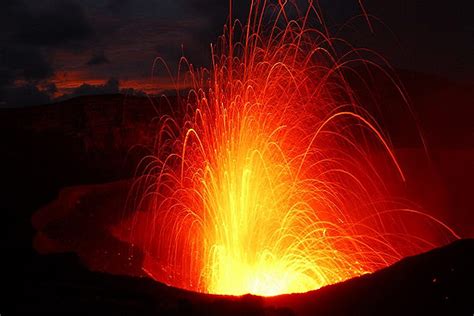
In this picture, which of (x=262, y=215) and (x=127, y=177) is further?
(x=127, y=177)

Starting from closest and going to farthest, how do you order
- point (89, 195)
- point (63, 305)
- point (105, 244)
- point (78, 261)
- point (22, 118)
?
point (63, 305) < point (78, 261) < point (105, 244) < point (89, 195) < point (22, 118)

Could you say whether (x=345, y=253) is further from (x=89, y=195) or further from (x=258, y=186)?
(x=89, y=195)

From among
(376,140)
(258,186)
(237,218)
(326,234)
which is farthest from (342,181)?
(376,140)

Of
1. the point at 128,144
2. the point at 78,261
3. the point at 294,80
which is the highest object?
the point at 294,80

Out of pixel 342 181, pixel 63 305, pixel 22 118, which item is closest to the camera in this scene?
pixel 63 305

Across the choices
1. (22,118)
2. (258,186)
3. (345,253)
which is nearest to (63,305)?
(258,186)

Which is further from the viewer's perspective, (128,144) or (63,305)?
(128,144)

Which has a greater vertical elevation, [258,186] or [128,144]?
[258,186]
